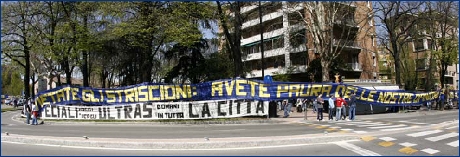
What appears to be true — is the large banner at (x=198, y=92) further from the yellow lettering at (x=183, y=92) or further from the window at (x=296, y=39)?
the window at (x=296, y=39)

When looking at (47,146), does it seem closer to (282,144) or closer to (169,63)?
(282,144)

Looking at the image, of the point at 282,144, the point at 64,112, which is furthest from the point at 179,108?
the point at 282,144

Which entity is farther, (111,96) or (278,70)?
(278,70)

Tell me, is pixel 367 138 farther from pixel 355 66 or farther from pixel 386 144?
pixel 355 66

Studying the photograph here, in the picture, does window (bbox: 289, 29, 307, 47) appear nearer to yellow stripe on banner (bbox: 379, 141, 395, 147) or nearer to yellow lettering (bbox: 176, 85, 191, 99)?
yellow lettering (bbox: 176, 85, 191, 99)

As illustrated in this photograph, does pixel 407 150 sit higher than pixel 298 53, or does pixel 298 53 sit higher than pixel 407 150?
pixel 298 53

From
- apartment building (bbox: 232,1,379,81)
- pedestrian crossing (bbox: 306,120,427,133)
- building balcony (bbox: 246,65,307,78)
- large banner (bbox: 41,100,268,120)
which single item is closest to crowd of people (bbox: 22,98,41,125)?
large banner (bbox: 41,100,268,120)

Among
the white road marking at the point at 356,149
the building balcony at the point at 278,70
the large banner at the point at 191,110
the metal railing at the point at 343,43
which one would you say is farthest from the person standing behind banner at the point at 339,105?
the building balcony at the point at 278,70

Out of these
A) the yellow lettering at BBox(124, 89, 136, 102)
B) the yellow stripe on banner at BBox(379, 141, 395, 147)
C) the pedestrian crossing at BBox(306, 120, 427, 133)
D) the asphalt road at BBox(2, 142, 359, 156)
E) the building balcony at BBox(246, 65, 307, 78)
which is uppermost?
the building balcony at BBox(246, 65, 307, 78)

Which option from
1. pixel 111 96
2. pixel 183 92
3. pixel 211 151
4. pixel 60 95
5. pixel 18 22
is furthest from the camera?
pixel 18 22

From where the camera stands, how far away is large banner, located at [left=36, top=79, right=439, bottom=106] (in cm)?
2216

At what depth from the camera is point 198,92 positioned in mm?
22828

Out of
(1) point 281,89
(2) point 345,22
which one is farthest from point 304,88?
(2) point 345,22

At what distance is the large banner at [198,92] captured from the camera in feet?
72.7
